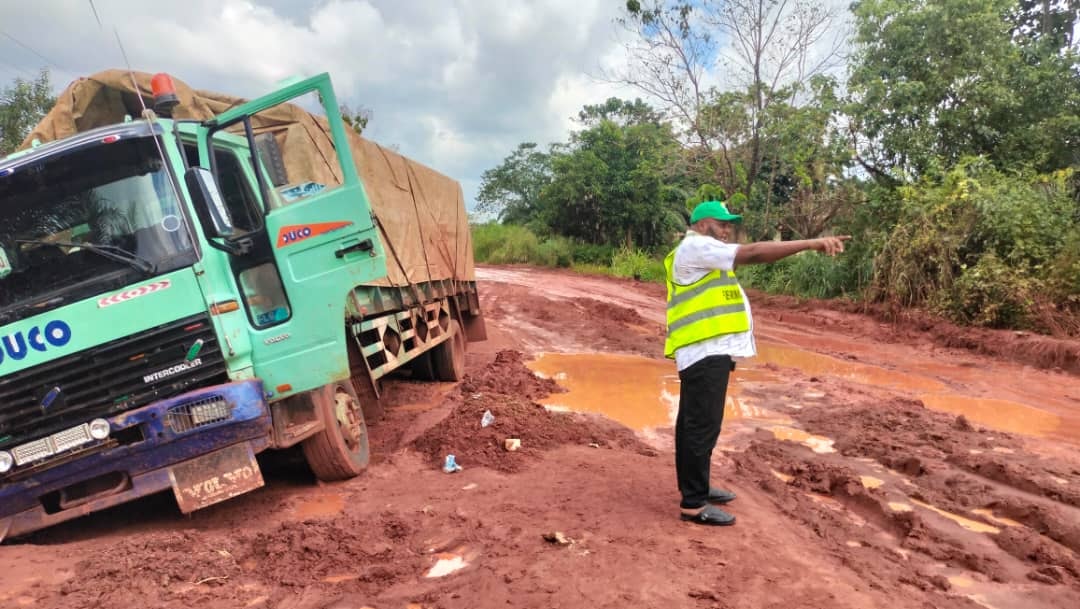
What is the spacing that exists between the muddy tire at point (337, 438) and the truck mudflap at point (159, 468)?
1.50 feet

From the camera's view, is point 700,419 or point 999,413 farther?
point 999,413

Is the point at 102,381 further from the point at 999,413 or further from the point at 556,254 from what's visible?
the point at 556,254

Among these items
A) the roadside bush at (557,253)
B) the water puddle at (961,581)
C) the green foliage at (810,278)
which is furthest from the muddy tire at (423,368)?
the roadside bush at (557,253)

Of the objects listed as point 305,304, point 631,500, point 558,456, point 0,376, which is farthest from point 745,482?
point 0,376

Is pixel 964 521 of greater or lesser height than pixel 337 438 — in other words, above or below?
below

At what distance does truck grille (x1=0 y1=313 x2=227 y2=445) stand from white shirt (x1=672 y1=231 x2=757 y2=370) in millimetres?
2739

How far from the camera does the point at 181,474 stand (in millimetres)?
3807

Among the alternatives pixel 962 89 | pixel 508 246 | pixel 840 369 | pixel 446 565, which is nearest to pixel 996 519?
pixel 446 565

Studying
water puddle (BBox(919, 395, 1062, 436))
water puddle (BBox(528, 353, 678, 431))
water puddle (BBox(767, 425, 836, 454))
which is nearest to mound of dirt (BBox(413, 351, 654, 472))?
water puddle (BBox(528, 353, 678, 431))

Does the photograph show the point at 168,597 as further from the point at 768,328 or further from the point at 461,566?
the point at 768,328

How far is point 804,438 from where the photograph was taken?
18.7 ft

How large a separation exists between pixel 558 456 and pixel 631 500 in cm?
115

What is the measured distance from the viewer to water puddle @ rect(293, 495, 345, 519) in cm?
413

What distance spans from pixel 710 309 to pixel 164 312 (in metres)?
3.04
